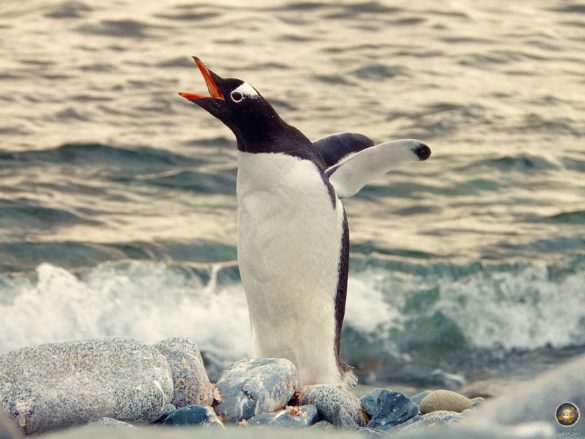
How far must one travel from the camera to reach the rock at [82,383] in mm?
4660

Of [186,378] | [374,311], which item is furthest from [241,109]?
[374,311]

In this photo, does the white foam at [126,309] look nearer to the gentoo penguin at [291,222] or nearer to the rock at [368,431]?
the gentoo penguin at [291,222]

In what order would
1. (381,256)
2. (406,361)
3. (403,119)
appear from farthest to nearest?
(403,119) < (381,256) < (406,361)

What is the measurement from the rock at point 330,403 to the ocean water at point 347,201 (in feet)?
12.2

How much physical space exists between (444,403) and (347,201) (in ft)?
21.5

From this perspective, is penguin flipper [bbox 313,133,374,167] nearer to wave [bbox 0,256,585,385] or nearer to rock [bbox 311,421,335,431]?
rock [bbox 311,421,335,431]

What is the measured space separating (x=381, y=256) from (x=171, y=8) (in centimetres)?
680

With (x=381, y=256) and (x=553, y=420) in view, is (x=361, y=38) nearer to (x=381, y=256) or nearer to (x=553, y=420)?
(x=381, y=256)

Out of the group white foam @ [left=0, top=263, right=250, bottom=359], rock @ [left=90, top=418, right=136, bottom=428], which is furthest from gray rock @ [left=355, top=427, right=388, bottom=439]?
white foam @ [left=0, top=263, right=250, bottom=359]

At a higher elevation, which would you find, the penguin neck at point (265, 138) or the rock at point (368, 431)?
the penguin neck at point (265, 138)

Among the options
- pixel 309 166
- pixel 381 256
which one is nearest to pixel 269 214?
pixel 309 166

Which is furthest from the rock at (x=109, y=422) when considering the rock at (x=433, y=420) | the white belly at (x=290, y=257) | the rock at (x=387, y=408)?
the white belly at (x=290, y=257)

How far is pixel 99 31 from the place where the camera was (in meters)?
16.1

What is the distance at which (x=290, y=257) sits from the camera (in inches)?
232
